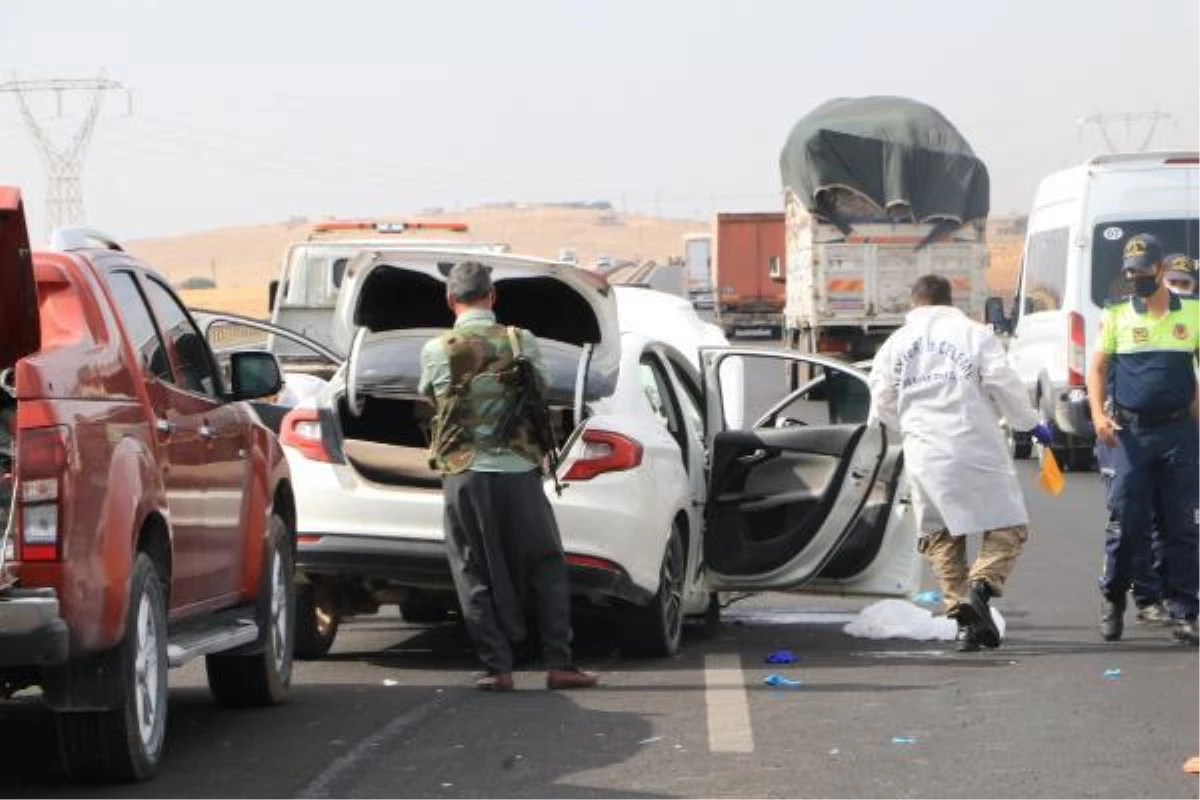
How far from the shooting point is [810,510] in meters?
12.2

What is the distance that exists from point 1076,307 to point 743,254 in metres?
38.3

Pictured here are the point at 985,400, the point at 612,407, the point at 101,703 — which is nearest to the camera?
the point at 101,703

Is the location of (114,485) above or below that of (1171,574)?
above

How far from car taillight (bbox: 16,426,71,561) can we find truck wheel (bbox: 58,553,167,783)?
495 mm

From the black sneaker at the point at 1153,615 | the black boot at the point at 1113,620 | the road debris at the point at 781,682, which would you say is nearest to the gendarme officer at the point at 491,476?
the road debris at the point at 781,682

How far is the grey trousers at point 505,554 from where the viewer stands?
1029cm

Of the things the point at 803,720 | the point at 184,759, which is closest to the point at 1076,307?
the point at 803,720

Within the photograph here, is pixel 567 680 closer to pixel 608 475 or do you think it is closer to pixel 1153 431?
pixel 608 475

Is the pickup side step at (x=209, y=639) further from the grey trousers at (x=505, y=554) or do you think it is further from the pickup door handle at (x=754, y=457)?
the pickup door handle at (x=754, y=457)

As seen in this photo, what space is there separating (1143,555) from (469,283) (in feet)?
12.5

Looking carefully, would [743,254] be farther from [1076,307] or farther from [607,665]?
[607,665]

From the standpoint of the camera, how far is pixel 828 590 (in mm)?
12336

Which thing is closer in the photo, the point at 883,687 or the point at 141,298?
the point at 141,298

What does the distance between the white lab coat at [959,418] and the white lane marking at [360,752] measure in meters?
2.93
